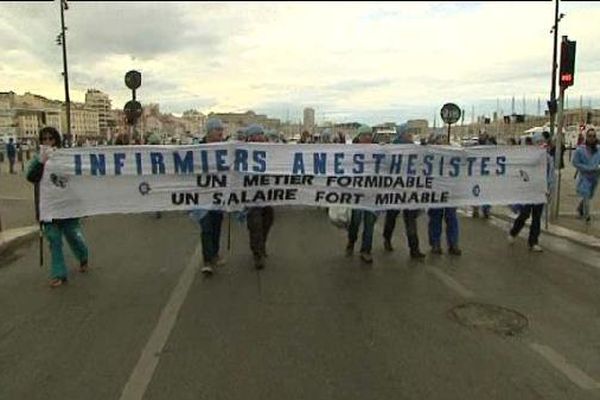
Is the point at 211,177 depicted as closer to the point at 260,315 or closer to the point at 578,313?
the point at 260,315

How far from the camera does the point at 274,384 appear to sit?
400 centimetres

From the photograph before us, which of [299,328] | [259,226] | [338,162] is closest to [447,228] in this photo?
[338,162]

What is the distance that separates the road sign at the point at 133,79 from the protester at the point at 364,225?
10.4 m

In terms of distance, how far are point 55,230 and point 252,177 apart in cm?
246

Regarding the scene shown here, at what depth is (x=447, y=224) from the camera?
842cm

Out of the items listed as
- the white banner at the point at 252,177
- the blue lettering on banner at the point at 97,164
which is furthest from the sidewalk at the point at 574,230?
the blue lettering on banner at the point at 97,164

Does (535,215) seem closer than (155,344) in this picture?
No

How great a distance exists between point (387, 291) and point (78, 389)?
346cm

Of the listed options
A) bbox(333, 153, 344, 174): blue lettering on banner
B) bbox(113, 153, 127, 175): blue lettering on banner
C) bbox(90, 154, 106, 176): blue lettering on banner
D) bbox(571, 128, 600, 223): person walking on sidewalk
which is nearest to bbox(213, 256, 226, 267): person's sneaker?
bbox(113, 153, 127, 175): blue lettering on banner

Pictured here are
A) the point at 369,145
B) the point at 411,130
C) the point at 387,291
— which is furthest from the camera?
the point at 411,130

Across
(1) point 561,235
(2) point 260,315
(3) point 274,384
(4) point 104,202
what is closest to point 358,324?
(2) point 260,315

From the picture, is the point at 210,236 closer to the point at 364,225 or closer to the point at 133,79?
the point at 364,225

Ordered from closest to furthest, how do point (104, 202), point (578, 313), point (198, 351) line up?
1. point (198, 351)
2. point (578, 313)
3. point (104, 202)

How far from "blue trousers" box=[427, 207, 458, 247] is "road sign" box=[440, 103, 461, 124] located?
11.5 meters
